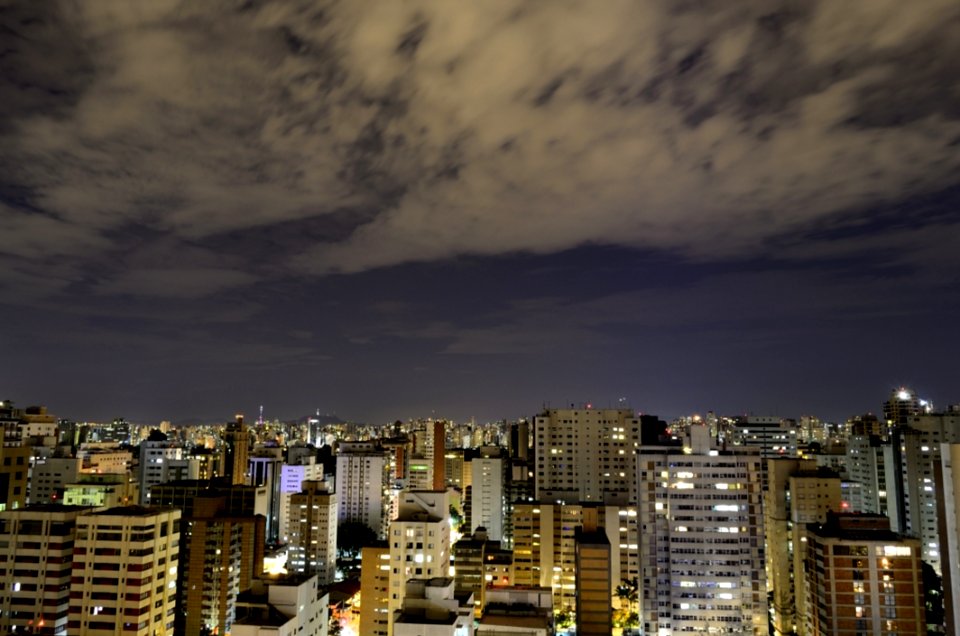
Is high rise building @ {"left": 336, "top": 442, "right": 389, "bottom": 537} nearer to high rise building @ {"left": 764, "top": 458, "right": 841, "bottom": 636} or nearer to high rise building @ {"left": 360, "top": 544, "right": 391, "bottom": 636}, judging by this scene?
high rise building @ {"left": 360, "top": 544, "right": 391, "bottom": 636}

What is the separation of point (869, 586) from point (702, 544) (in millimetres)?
8913

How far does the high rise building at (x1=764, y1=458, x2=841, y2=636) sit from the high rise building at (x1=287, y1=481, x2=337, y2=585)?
128 feet

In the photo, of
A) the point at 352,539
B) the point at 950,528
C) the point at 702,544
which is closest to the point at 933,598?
the point at 702,544

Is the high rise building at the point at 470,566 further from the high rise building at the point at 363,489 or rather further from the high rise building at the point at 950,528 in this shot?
the high rise building at the point at 363,489

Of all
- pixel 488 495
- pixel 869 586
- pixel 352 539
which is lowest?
pixel 352 539

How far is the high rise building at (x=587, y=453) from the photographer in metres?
66.7

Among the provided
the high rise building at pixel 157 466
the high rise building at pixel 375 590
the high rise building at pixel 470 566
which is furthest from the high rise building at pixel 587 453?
the high rise building at pixel 157 466

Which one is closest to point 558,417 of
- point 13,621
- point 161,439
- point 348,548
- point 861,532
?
point 348,548

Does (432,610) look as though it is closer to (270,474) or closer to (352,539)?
(352,539)

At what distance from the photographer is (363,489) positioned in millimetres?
84188

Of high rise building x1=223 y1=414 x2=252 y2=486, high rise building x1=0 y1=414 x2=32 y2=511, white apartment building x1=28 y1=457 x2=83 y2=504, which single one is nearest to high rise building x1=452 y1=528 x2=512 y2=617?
high rise building x1=0 y1=414 x2=32 y2=511

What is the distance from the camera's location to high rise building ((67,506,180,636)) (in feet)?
102

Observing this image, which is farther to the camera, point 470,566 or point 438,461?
point 438,461

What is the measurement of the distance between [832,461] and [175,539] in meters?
72.0
